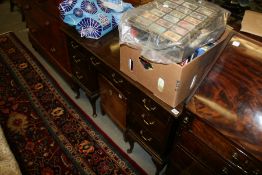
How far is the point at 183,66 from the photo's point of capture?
104cm

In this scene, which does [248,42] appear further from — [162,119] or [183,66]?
[162,119]

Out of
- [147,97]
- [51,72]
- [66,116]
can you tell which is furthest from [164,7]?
[51,72]

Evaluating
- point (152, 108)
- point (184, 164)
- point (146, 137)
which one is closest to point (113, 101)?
point (146, 137)

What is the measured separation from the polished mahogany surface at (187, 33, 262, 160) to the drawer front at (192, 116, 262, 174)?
0.06 meters

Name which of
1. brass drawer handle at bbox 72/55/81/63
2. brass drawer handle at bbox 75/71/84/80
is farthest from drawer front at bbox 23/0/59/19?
brass drawer handle at bbox 75/71/84/80

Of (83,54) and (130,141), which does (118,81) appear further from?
(130,141)

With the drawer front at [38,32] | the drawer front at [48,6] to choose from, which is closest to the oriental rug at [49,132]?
the drawer front at [38,32]

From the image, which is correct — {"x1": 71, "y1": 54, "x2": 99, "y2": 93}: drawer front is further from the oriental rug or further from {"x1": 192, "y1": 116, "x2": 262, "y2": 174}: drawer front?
{"x1": 192, "y1": 116, "x2": 262, "y2": 174}: drawer front

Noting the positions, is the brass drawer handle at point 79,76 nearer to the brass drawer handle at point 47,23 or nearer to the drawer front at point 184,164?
the brass drawer handle at point 47,23

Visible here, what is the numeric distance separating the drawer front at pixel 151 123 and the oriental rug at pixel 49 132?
0.51 metres

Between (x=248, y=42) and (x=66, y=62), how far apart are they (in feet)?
5.39

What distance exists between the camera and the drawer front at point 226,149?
96 centimetres

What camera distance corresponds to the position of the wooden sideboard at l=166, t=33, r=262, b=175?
945 mm

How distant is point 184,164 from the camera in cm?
136
